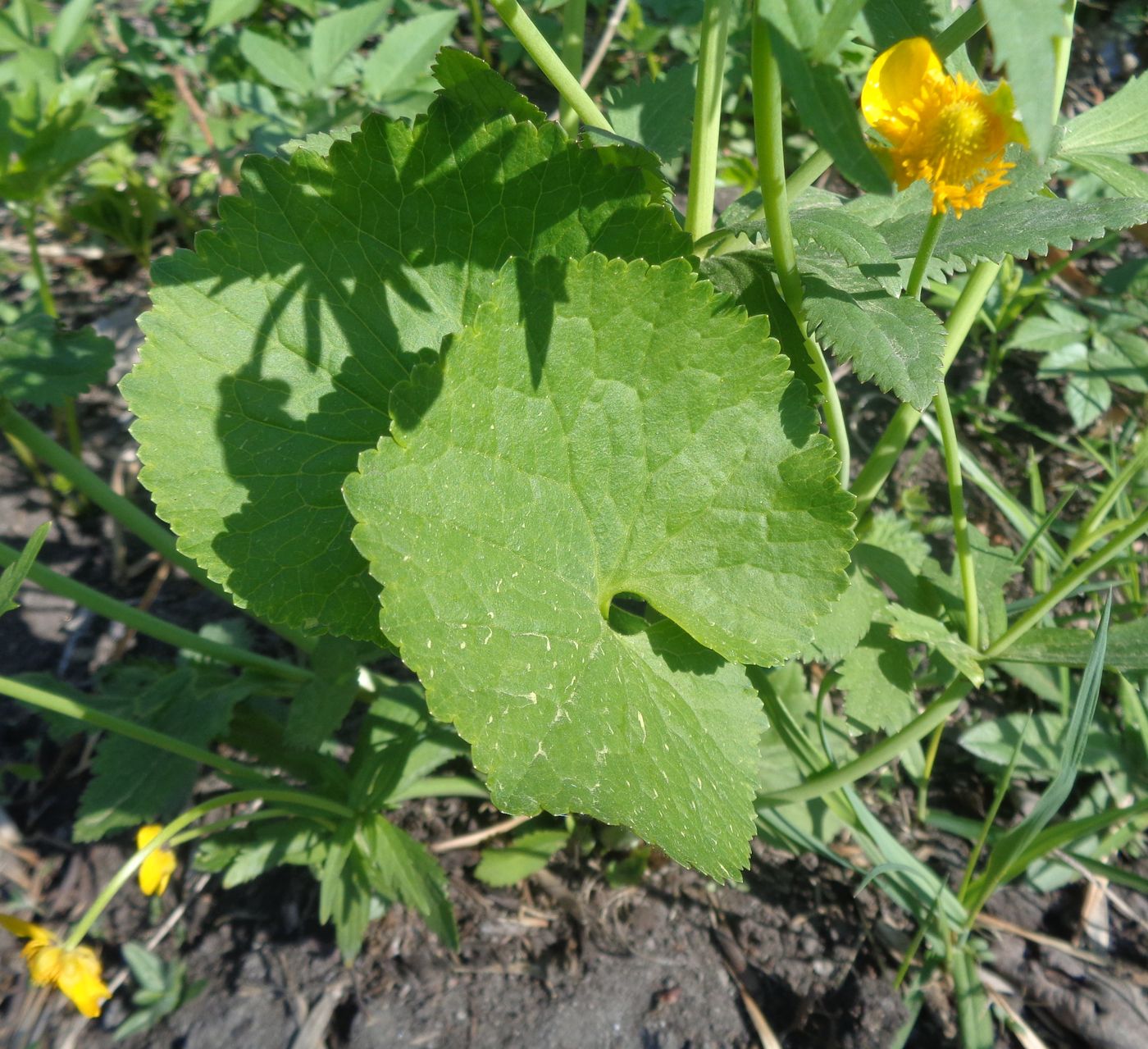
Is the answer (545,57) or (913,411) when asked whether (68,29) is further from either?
(913,411)

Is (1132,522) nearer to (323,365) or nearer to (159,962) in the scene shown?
(323,365)

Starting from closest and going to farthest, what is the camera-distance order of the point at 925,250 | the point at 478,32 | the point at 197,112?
1. the point at 925,250
2. the point at 478,32
3. the point at 197,112

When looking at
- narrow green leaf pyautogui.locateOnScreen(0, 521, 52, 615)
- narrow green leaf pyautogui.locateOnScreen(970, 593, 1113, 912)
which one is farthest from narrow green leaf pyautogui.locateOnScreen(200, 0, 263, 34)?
narrow green leaf pyautogui.locateOnScreen(970, 593, 1113, 912)

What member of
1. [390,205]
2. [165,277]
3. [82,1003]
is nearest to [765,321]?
[390,205]

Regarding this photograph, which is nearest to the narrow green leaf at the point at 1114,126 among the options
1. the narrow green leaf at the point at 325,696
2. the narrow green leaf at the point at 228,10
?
the narrow green leaf at the point at 325,696

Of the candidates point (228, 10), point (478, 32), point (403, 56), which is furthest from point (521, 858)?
point (478, 32)

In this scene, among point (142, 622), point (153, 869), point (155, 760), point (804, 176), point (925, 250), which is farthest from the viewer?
point (155, 760)
